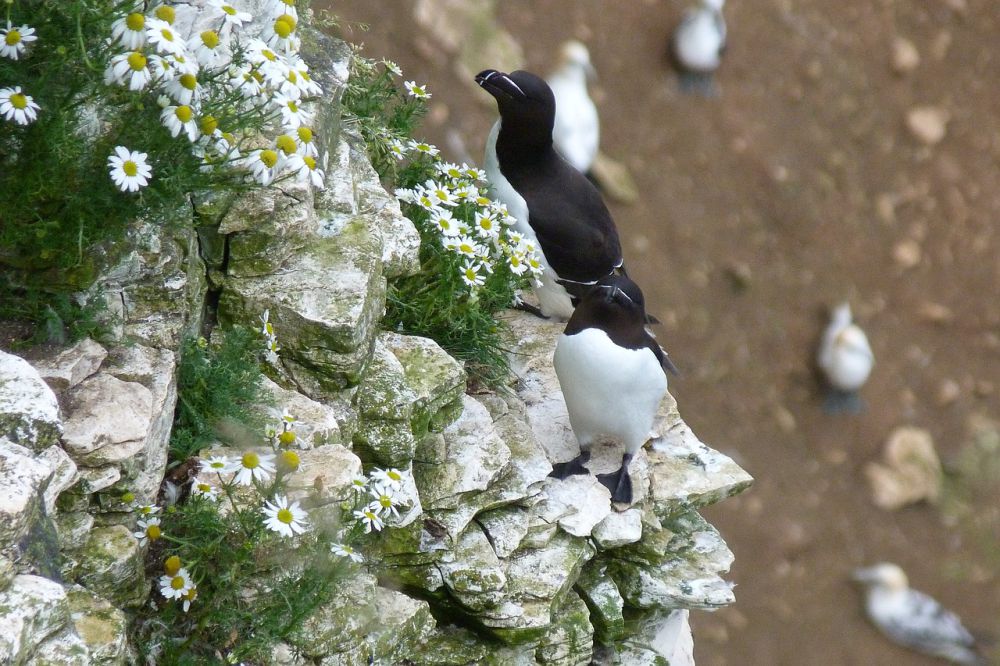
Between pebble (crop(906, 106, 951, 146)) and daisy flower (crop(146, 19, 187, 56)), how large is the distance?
787cm

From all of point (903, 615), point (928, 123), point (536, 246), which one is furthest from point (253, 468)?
point (928, 123)

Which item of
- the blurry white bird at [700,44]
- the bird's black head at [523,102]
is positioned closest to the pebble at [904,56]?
the blurry white bird at [700,44]

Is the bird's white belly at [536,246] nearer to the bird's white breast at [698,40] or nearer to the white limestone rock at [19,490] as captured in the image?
the white limestone rock at [19,490]

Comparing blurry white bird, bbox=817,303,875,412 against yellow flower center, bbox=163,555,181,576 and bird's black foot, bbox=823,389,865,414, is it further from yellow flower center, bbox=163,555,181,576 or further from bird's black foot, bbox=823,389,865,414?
yellow flower center, bbox=163,555,181,576

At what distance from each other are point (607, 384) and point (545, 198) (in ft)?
3.90

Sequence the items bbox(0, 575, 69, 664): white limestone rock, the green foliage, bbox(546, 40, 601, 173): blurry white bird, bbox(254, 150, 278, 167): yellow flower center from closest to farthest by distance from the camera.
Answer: bbox(0, 575, 69, 664): white limestone rock
bbox(254, 150, 278, 167): yellow flower center
the green foliage
bbox(546, 40, 601, 173): blurry white bird

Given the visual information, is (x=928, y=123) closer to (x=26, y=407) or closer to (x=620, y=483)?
(x=620, y=483)

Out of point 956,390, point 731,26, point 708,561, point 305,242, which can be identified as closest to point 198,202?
point 305,242

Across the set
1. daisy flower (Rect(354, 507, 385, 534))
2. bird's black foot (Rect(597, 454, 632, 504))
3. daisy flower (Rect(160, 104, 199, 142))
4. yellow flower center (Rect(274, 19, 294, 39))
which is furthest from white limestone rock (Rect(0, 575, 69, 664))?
bird's black foot (Rect(597, 454, 632, 504))

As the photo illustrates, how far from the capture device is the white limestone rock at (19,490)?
2088mm

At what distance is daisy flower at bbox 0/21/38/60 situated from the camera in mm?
2236

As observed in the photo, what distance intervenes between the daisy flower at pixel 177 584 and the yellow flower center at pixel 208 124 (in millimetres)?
980

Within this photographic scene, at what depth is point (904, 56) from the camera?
9.16m

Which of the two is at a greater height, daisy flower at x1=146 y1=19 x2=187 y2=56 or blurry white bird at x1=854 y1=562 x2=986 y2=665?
blurry white bird at x1=854 y1=562 x2=986 y2=665
